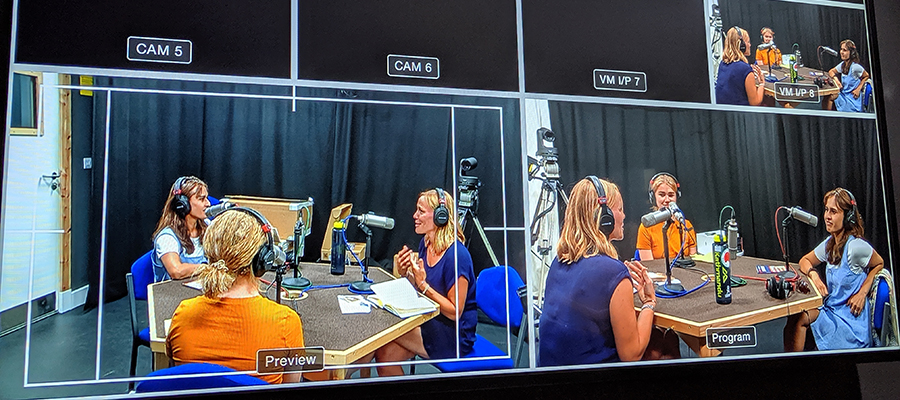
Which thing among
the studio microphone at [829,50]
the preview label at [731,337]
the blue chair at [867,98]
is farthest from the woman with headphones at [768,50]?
the preview label at [731,337]

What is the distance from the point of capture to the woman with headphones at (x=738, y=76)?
1800 mm

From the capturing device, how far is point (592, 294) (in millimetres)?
1602

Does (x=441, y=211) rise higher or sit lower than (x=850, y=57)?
lower

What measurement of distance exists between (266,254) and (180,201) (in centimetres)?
27

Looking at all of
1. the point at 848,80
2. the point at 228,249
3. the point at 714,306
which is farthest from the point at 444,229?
the point at 848,80

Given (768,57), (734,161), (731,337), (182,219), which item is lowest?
(731,337)

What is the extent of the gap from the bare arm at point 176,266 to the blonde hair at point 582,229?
1092mm

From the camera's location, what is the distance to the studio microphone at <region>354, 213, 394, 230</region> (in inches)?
58.3

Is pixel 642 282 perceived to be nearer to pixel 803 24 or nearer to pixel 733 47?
pixel 733 47

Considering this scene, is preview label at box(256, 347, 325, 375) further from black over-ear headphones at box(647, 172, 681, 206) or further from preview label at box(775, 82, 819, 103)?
preview label at box(775, 82, 819, 103)

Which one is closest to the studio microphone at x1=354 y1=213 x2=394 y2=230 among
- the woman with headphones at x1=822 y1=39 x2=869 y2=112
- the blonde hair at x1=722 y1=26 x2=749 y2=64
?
the blonde hair at x1=722 y1=26 x2=749 y2=64

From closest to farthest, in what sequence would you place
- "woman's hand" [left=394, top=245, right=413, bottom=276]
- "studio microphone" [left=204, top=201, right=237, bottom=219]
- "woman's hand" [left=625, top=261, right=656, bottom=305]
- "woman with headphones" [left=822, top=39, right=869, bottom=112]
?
"studio microphone" [left=204, top=201, right=237, bottom=219], "woman's hand" [left=394, top=245, right=413, bottom=276], "woman's hand" [left=625, top=261, right=656, bottom=305], "woman with headphones" [left=822, top=39, right=869, bottom=112]

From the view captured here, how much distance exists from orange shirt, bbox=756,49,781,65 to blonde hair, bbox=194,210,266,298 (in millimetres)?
1847

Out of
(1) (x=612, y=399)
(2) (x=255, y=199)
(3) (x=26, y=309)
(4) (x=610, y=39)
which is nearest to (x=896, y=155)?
(4) (x=610, y=39)
